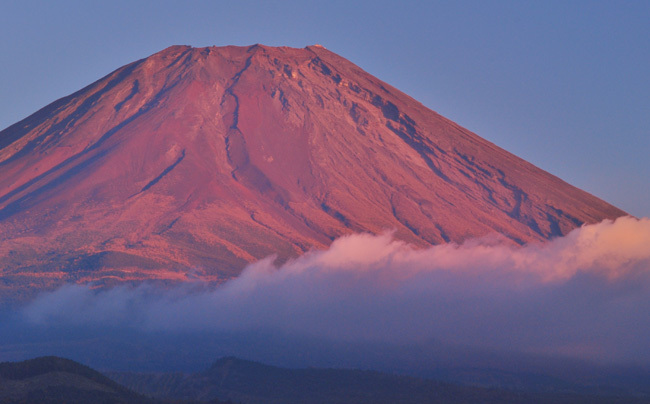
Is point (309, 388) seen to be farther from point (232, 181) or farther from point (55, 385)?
point (232, 181)

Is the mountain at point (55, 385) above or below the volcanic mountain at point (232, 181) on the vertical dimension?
below

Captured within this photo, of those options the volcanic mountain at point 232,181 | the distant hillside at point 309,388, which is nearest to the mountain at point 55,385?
the distant hillside at point 309,388

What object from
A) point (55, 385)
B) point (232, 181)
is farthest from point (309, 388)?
point (232, 181)

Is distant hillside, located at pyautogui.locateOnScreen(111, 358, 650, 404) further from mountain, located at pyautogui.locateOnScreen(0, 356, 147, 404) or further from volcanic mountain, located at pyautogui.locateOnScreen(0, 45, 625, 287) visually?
volcanic mountain, located at pyautogui.locateOnScreen(0, 45, 625, 287)

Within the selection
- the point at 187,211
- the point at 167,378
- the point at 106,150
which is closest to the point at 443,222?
the point at 187,211

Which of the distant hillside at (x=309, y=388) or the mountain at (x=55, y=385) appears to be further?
the distant hillside at (x=309, y=388)

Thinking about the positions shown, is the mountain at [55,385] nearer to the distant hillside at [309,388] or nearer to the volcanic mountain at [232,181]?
the distant hillside at [309,388]

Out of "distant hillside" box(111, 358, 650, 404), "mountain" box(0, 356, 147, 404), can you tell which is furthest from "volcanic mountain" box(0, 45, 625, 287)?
"mountain" box(0, 356, 147, 404)
